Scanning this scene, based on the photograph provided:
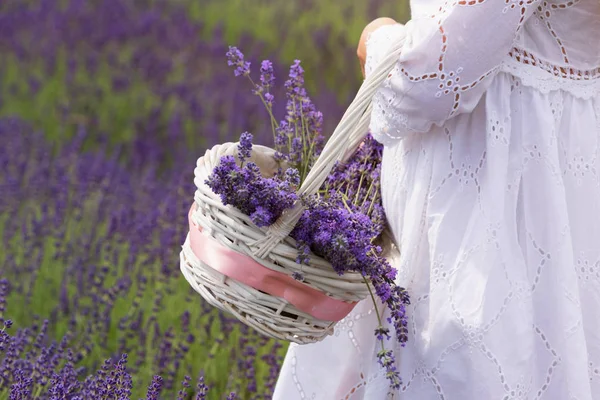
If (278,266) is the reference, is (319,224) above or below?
above

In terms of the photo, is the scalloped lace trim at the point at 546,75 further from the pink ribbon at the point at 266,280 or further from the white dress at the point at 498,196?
the pink ribbon at the point at 266,280

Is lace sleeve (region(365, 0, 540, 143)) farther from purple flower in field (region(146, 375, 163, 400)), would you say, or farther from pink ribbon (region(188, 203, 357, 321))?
purple flower in field (region(146, 375, 163, 400))

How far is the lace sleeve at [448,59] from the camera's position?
1.63 m

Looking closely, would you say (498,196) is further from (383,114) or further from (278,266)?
(278,266)

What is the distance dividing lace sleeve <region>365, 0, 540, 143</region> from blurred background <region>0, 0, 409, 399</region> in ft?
2.18

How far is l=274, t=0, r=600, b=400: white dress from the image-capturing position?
5.49 feet

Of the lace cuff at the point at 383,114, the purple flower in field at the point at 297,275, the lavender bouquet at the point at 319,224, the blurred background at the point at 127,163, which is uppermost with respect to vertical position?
the lace cuff at the point at 383,114

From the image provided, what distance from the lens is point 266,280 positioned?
1.65 meters

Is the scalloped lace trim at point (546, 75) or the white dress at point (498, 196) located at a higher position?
the scalloped lace trim at point (546, 75)

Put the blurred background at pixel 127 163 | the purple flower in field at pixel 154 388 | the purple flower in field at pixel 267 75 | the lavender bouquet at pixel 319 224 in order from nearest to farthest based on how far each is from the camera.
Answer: the lavender bouquet at pixel 319 224 → the purple flower in field at pixel 154 388 → the purple flower in field at pixel 267 75 → the blurred background at pixel 127 163

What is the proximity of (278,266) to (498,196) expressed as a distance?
0.42 metres

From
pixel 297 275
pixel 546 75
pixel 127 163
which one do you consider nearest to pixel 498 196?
pixel 546 75

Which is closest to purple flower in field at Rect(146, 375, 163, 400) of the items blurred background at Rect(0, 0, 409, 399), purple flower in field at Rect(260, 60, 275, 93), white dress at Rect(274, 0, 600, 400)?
blurred background at Rect(0, 0, 409, 399)

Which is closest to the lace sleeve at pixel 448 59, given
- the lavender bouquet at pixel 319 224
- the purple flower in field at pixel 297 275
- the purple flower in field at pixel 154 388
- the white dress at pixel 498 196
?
the white dress at pixel 498 196
